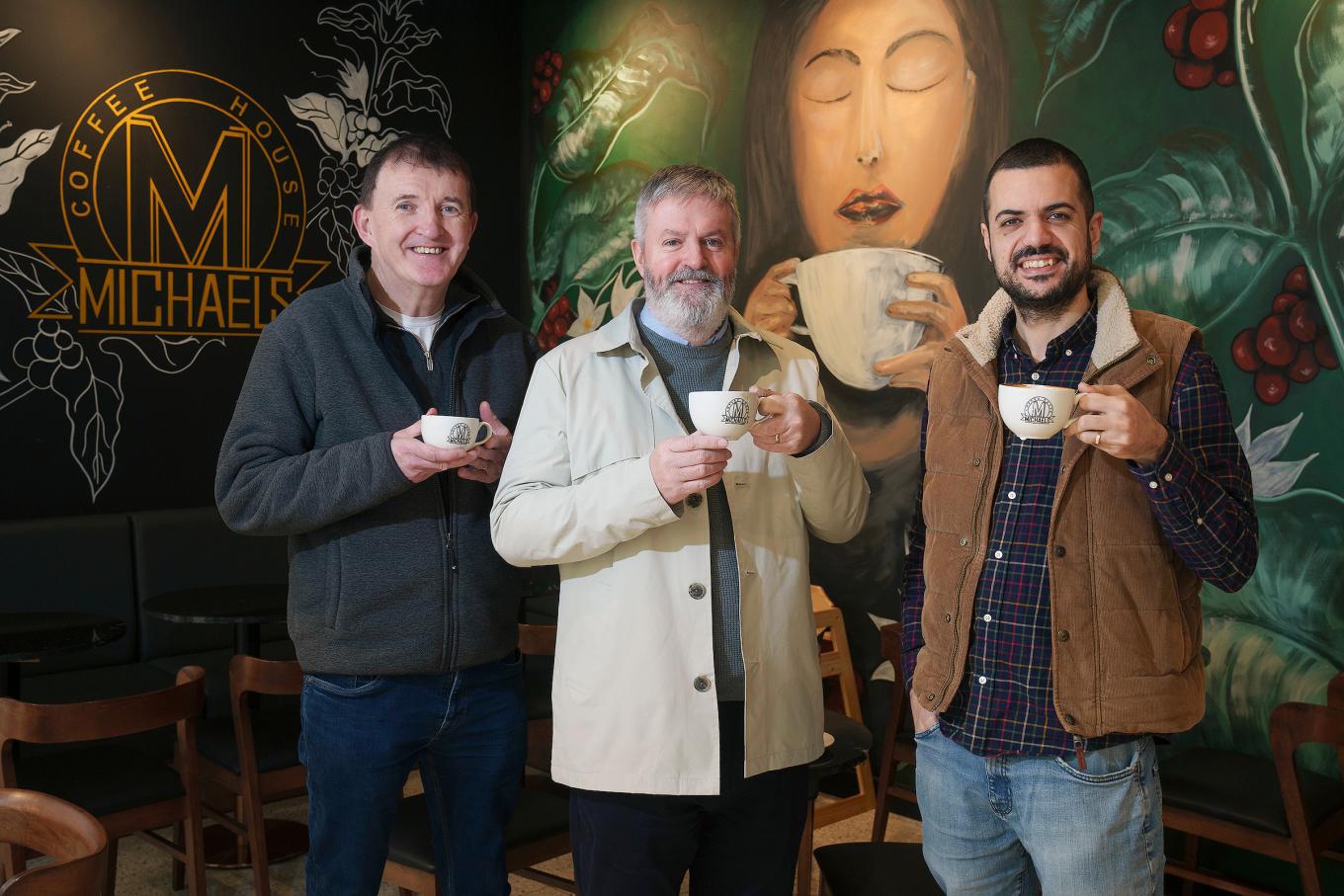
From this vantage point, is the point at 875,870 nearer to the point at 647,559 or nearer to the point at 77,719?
the point at 647,559

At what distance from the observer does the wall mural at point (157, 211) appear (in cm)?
409

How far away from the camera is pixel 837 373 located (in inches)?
163

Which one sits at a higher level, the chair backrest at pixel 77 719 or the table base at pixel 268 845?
the chair backrest at pixel 77 719

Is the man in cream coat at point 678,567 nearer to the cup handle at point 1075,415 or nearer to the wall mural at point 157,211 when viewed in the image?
the cup handle at point 1075,415

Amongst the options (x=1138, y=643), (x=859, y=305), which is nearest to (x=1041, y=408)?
(x=1138, y=643)

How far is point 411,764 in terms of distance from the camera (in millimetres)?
1991

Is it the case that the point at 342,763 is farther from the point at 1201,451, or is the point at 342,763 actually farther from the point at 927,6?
the point at 927,6

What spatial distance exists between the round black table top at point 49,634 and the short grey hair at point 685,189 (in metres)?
2.01

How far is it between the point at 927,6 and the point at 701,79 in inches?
41.8

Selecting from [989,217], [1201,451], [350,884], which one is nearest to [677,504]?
[989,217]

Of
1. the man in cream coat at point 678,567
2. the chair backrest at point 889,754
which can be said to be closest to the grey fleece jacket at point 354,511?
the man in cream coat at point 678,567

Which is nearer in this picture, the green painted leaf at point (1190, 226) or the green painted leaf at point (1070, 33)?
the green painted leaf at point (1190, 226)

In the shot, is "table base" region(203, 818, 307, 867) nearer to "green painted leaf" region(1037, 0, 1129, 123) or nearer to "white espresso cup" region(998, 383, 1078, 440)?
"white espresso cup" region(998, 383, 1078, 440)

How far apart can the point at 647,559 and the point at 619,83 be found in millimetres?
3647
